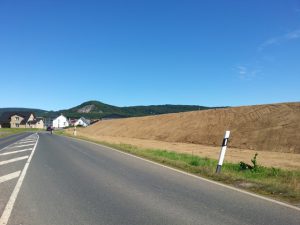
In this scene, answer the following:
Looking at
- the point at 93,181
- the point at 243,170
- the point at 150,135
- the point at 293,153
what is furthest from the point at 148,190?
the point at 150,135

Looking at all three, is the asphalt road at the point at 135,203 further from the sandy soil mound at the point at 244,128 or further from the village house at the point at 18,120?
the village house at the point at 18,120

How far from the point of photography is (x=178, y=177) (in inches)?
456

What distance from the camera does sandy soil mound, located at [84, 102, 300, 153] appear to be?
29173 mm

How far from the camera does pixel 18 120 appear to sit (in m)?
157

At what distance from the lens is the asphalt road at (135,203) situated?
6.40 metres

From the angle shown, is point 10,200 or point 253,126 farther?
point 253,126

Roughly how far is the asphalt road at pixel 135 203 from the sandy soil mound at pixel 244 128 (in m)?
17.8

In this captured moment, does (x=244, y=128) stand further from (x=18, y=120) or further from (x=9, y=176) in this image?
(x=18, y=120)

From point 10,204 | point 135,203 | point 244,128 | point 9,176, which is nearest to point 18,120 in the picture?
point 244,128

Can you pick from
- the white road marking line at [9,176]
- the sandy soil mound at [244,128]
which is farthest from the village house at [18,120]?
the white road marking line at [9,176]

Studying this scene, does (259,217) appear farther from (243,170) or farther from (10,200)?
(243,170)

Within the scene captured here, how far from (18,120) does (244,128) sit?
135 m

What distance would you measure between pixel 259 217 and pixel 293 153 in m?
19.8

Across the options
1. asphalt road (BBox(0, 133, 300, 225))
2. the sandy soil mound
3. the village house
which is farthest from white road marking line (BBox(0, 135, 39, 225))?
the village house
